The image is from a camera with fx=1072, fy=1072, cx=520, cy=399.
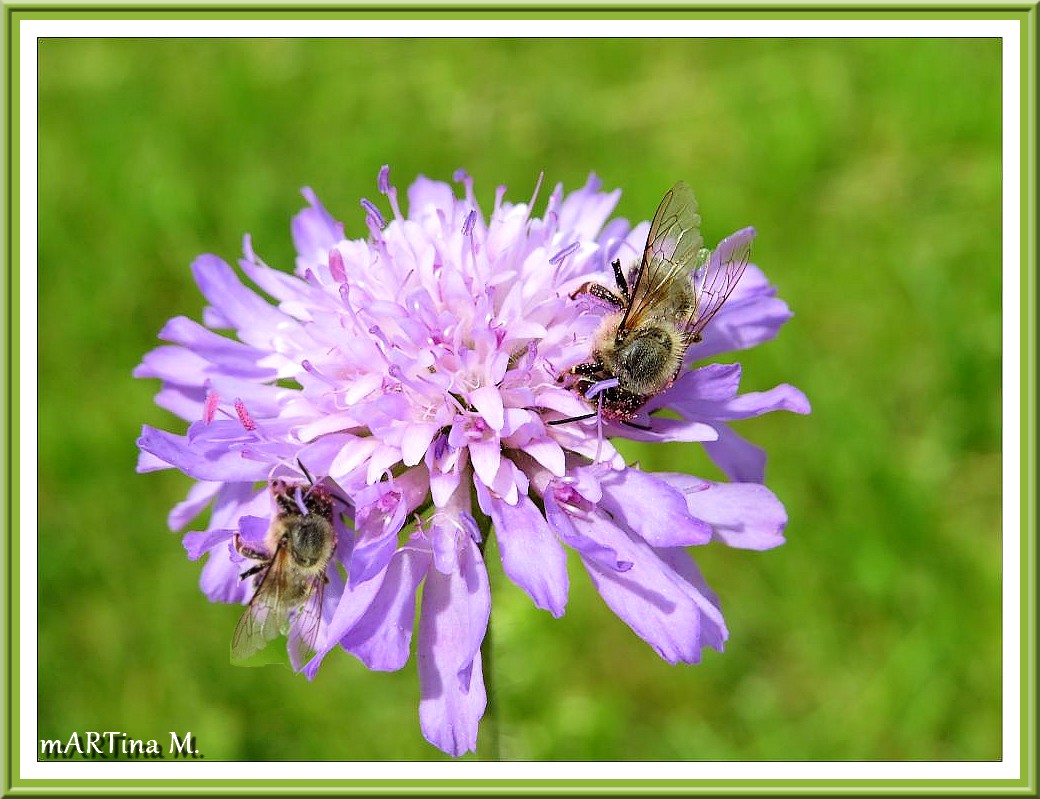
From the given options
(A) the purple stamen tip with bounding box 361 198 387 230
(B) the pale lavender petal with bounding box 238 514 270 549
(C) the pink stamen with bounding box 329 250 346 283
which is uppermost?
(A) the purple stamen tip with bounding box 361 198 387 230

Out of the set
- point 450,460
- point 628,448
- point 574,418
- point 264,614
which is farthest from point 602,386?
point 628,448

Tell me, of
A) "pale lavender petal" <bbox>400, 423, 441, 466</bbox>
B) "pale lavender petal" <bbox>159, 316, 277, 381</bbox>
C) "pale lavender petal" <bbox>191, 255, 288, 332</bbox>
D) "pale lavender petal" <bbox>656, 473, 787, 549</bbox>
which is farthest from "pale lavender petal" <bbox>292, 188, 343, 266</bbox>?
"pale lavender petal" <bbox>656, 473, 787, 549</bbox>

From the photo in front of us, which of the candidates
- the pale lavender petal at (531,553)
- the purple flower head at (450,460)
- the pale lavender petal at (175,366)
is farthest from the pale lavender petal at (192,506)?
the pale lavender petal at (531,553)

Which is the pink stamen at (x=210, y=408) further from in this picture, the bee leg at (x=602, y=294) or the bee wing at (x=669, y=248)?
the bee wing at (x=669, y=248)

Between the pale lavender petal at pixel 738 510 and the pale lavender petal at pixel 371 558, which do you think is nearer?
the pale lavender petal at pixel 371 558

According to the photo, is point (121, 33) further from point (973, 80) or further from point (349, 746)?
point (973, 80)

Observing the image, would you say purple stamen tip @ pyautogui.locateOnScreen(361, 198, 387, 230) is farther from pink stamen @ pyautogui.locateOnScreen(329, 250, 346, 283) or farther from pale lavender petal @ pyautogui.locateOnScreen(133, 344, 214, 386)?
pale lavender petal @ pyautogui.locateOnScreen(133, 344, 214, 386)
